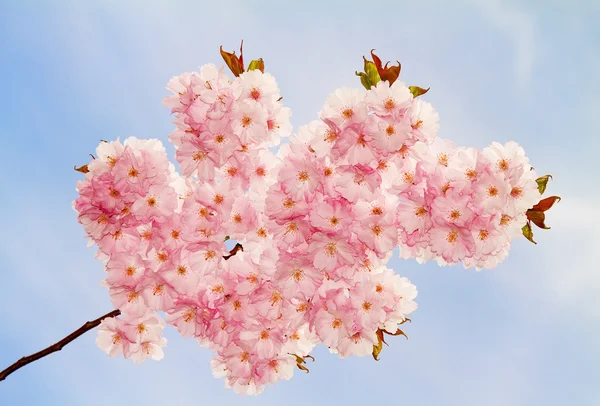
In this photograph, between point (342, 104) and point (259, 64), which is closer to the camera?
point (342, 104)

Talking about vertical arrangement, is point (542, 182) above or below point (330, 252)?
above

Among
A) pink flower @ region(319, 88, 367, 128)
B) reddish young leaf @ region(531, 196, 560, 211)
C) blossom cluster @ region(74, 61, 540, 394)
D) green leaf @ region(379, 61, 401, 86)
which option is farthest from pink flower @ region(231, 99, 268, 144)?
reddish young leaf @ region(531, 196, 560, 211)

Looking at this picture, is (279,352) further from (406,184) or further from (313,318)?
(406,184)

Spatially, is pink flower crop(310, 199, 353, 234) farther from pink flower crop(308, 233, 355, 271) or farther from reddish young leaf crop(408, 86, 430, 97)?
reddish young leaf crop(408, 86, 430, 97)

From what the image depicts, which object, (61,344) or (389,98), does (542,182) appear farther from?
(61,344)

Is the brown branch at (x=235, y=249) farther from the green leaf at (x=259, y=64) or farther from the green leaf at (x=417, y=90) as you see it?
the green leaf at (x=417, y=90)

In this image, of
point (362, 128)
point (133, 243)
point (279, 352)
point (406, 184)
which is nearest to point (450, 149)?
point (406, 184)

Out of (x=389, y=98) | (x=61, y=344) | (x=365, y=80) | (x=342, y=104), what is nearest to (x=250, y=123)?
Result: (x=342, y=104)
